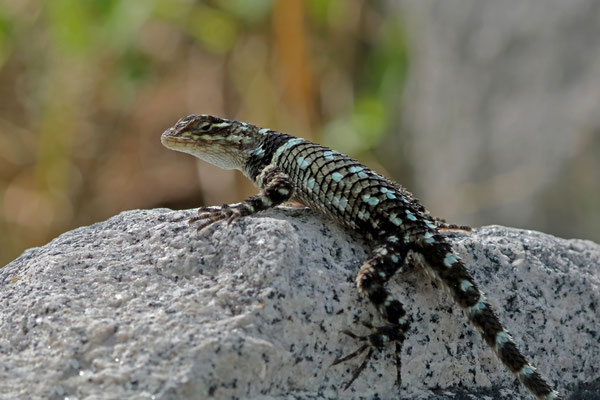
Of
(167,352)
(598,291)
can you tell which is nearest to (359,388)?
(167,352)

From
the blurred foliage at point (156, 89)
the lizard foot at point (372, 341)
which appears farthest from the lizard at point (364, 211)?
the blurred foliage at point (156, 89)

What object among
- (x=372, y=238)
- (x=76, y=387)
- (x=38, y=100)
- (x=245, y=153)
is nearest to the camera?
(x=76, y=387)

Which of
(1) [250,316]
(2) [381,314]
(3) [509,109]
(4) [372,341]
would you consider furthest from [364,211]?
(3) [509,109]

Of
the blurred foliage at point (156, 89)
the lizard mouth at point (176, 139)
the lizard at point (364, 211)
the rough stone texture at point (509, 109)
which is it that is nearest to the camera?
the lizard at point (364, 211)

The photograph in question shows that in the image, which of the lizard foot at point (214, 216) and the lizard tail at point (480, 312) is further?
the lizard foot at point (214, 216)

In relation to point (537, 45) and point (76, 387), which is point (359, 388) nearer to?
point (76, 387)

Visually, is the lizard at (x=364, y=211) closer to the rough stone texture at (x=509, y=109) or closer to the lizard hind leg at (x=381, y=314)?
the lizard hind leg at (x=381, y=314)

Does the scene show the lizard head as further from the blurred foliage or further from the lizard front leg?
the blurred foliage

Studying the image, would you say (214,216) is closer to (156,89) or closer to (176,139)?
(176,139)
